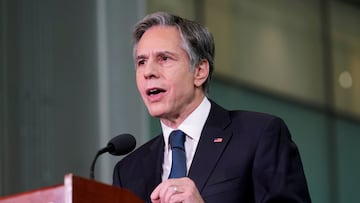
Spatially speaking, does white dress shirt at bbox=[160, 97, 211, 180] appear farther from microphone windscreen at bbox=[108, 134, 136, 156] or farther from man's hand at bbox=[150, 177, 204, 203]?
man's hand at bbox=[150, 177, 204, 203]

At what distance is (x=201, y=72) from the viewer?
4.90m

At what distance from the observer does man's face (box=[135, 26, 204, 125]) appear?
4754 mm

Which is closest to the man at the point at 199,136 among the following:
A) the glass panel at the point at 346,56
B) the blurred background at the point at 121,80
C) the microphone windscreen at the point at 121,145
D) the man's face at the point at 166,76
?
the man's face at the point at 166,76

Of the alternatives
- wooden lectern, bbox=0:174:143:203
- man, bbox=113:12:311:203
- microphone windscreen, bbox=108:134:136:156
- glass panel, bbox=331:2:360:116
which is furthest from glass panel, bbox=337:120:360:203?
wooden lectern, bbox=0:174:143:203

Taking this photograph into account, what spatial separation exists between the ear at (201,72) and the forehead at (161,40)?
12cm

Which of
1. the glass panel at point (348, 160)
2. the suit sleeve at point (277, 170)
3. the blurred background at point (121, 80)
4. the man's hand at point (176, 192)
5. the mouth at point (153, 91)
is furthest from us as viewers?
the glass panel at point (348, 160)

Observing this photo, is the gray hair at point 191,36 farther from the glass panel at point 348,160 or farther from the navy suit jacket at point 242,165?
the glass panel at point 348,160

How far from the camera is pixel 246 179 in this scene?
4598mm

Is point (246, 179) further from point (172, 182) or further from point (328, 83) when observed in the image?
point (328, 83)

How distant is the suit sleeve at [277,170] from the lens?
14.7 feet

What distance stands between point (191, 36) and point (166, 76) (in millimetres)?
200

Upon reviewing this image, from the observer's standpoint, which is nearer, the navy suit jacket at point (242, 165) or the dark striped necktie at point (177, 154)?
the navy suit jacket at point (242, 165)

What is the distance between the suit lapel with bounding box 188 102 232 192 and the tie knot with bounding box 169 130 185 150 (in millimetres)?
70

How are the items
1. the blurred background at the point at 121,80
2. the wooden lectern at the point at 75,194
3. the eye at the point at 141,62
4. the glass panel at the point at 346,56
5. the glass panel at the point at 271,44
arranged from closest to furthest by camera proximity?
1. the wooden lectern at the point at 75,194
2. the eye at the point at 141,62
3. the blurred background at the point at 121,80
4. the glass panel at the point at 271,44
5. the glass panel at the point at 346,56
